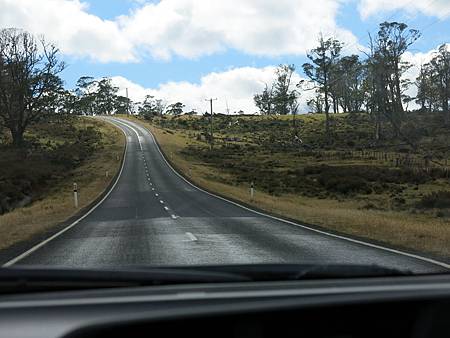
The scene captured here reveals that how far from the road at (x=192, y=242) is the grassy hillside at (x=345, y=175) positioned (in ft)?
5.95

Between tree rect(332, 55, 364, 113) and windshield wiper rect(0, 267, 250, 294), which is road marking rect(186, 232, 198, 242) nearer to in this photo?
windshield wiper rect(0, 267, 250, 294)

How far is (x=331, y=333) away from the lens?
243 centimetres

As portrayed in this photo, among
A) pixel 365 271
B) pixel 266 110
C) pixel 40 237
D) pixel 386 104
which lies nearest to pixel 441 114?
pixel 386 104

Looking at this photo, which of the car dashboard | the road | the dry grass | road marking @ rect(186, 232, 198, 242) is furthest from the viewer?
the dry grass

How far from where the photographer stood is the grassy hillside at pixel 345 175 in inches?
736

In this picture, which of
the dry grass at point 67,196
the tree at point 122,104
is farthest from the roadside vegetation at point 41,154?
the tree at point 122,104

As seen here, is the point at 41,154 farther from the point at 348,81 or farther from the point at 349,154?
the point at 348,81

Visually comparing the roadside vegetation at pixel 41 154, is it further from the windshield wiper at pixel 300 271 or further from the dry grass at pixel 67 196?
the windshield wiper at pixel 300 271

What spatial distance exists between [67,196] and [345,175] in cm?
2273

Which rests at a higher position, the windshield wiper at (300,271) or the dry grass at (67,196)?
the windshield wiper at (300,271)


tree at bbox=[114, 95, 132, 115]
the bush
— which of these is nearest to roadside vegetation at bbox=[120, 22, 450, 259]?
the bush

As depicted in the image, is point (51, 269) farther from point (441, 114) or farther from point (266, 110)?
point (266, 110)

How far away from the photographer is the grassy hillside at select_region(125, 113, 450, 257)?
18703 mm

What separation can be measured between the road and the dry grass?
4.20ft
